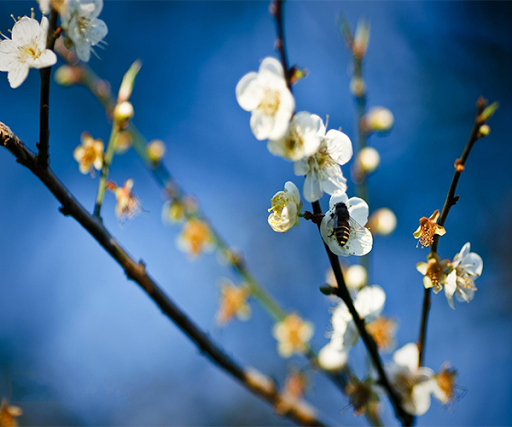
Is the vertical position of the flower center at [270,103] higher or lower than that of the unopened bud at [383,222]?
lower

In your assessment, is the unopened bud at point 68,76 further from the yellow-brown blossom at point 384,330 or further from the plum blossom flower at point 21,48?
the yellow-brown blossom at point 384,330

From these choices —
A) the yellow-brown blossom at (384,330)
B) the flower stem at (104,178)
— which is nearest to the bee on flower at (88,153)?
the flower stem at (104,178)

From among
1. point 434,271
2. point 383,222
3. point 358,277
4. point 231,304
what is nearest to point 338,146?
point 434,271

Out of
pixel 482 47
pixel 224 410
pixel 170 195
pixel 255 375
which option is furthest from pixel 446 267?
pixel 482 47

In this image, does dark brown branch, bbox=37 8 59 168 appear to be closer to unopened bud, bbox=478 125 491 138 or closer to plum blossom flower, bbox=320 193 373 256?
plum blossom flower, bbox=320 193 373 256

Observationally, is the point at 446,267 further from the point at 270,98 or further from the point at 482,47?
the point at 482,47

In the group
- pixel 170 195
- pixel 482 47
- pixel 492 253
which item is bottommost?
pixel 170 195

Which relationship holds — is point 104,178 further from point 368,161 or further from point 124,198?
point 368,161
